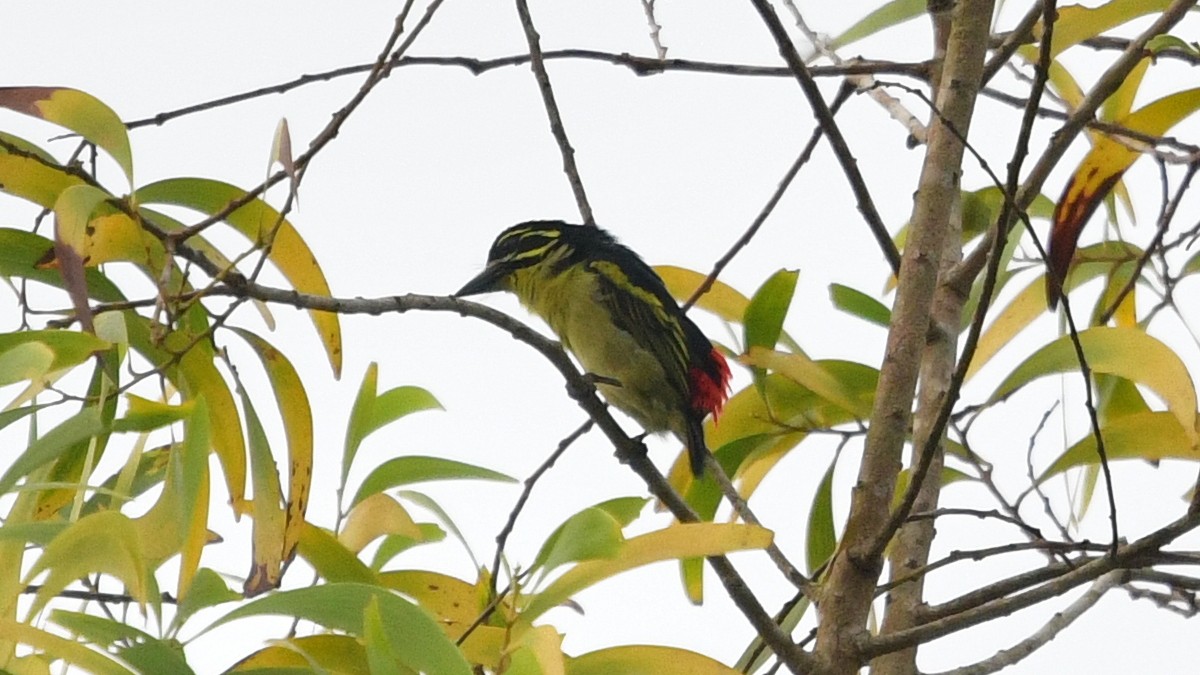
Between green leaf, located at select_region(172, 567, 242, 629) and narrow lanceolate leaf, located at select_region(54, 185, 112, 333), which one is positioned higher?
narrow lanceolate leaf, located at select_region(54, 185, 112, 333)

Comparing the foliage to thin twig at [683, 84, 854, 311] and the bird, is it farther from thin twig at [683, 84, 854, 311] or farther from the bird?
the bird

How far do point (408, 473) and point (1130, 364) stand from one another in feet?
3.31

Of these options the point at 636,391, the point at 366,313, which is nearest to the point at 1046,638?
the point at 366,313

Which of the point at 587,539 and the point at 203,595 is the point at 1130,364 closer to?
the point at 587,539

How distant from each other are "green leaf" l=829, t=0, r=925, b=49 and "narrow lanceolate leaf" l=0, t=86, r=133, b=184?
136cm

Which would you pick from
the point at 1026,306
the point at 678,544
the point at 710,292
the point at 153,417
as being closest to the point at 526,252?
the point at 710,292

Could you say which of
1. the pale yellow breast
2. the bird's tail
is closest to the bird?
the pale yellow breast

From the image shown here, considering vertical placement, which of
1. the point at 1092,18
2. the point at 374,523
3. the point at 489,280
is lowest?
the point at 374,523

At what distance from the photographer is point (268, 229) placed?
6.18 feet

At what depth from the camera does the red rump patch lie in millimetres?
3428

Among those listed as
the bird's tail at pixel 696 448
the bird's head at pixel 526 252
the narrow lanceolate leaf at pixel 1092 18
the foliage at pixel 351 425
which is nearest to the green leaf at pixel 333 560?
the foliage at pixel 351 425

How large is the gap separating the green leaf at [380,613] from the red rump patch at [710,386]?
1.97 m

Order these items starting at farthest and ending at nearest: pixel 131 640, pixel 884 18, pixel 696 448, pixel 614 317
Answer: pixel 614 317 < pixel 696 448 < pixel 884 18 < pixel 131 640

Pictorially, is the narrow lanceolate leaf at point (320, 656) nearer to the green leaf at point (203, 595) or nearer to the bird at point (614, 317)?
the green leaf at point (203, 595)
